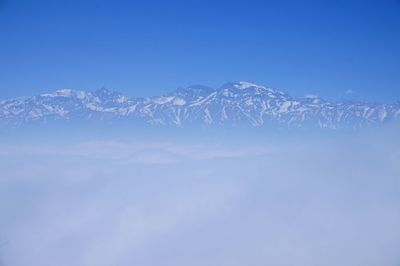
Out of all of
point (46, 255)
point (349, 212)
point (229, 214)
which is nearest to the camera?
point (46, 255)

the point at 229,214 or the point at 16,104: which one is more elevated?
the point at 16,104

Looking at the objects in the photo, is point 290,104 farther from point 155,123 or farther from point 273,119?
point 155,123

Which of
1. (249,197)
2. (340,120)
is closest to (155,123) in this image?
(340,120)

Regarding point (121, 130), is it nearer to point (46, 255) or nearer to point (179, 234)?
point (179, 234)

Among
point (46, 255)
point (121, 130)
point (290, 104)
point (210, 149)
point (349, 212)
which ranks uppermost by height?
point (290, 104)

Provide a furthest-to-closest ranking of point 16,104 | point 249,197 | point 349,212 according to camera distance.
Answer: point 16,104 < point 249,197 < point 349,212

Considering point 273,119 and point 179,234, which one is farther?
point 273,119
